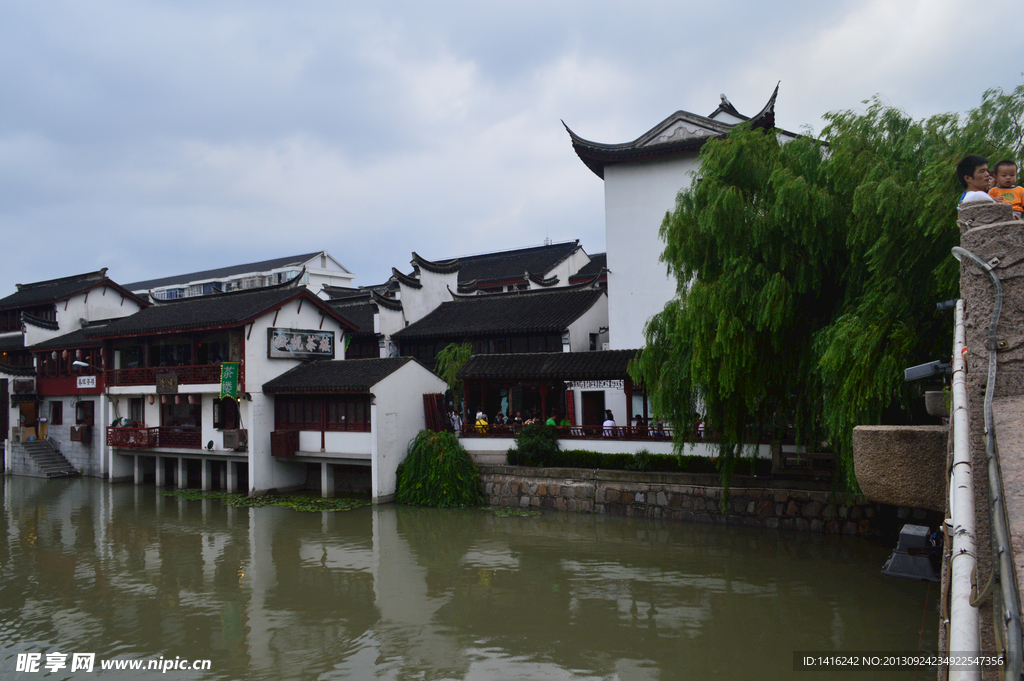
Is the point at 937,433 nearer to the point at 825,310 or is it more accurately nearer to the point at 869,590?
the point at 869,590

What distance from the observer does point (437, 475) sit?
19.7 meters

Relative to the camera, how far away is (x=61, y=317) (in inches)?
1195

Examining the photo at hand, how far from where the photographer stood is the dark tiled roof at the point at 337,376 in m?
20.4

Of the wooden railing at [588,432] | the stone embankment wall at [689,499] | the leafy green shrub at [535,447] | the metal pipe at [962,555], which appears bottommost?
the stone embankment wall at [689,499]

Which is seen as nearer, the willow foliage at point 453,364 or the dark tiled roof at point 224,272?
the willow foliage at point 453,364

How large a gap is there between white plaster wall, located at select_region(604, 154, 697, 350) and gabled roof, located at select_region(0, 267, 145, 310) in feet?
72.5

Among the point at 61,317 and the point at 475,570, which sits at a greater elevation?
the point at 61,317

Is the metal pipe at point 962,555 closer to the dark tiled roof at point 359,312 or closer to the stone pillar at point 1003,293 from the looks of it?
the stone pillar at point 1003,293

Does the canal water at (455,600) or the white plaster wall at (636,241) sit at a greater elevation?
the white plaster wall at (636,241)

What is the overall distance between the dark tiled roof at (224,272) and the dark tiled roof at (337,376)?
95.4 ft

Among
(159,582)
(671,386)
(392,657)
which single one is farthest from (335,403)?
(392,657)

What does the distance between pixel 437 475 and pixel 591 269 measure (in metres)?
19.3

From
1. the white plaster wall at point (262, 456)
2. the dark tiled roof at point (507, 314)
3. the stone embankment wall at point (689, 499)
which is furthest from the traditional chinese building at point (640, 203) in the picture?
the white plaster wall at point (262, 456)

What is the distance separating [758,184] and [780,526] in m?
7.51
